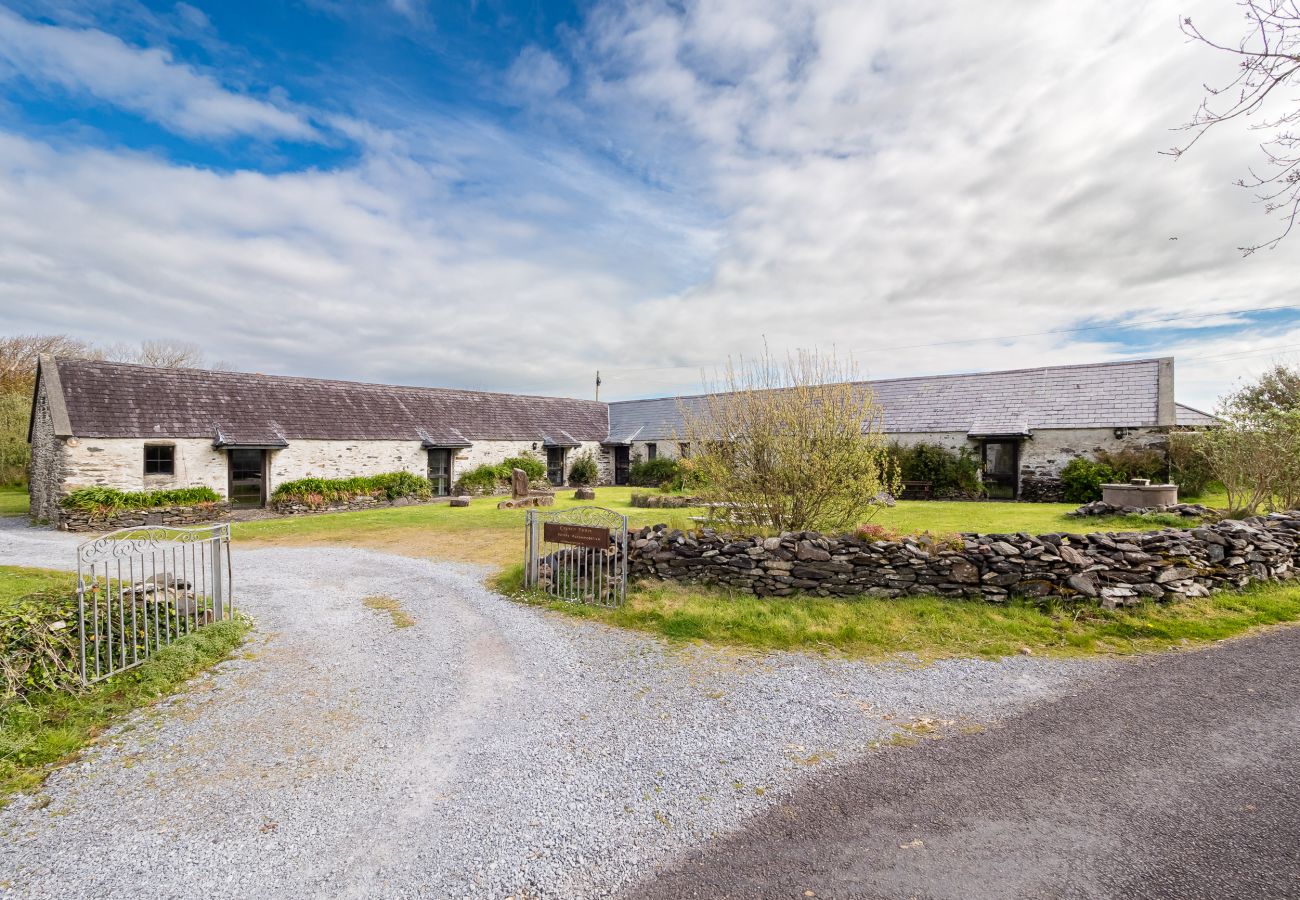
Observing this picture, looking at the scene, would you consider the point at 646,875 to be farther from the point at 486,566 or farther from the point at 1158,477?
the point at 1158,477

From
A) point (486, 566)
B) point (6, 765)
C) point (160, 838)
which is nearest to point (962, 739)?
point (160, 838)

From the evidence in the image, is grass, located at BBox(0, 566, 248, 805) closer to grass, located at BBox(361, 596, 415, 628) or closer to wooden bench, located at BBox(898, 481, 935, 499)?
grass, located at BBox(361, 596, 415, 628)

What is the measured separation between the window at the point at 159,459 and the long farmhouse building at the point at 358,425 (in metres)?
0.04

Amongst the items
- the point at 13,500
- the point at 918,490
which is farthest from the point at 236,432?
the point at 918,490

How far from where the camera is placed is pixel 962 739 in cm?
483

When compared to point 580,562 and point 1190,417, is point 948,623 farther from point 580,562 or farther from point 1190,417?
point 1190,417

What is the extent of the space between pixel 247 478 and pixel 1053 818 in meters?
23.9

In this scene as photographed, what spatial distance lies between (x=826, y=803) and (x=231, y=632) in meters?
7.00

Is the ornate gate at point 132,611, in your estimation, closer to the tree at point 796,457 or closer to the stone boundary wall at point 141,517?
the tree at point 796,457

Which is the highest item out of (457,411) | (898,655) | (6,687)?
(457,411)

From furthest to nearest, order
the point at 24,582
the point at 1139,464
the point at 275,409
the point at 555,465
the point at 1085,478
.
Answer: the point at 555,465
the point at 275,409
the point at 1085,478
the point at 1139,464
the point at 24,582

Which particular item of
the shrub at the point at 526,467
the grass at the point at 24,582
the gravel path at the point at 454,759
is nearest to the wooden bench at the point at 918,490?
the shrub at the point at 526,467

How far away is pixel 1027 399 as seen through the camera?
2320cm

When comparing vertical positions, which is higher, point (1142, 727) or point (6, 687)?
point (6, 687)
